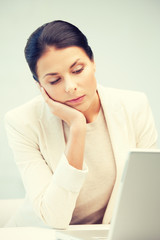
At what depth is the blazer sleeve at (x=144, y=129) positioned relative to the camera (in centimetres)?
170

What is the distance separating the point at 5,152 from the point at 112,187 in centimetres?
136

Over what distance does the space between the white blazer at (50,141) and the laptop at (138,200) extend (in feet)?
1.82

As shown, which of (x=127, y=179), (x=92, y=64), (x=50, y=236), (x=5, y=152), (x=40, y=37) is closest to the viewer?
(x=127, y=179)

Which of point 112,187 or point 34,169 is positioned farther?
point 112,187

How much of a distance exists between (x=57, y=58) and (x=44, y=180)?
0.54m

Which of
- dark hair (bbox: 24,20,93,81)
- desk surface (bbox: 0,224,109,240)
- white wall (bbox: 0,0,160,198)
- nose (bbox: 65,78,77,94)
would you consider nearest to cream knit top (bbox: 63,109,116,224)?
nose (bbox: 65,78,77,94)

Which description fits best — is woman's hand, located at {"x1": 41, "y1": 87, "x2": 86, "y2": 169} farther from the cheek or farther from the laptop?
the laptop

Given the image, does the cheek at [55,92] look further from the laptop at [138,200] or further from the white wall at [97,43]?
the white wall at [97,43]

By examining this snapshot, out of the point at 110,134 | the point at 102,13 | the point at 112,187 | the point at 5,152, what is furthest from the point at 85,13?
the point at 112,187

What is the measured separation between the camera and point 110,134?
5.53ft

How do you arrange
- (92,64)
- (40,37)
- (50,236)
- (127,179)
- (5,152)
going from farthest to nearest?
(5,152) → (92,64) → (40,37) → (50,236) → (127,179)

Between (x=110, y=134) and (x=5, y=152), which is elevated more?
(x=110, y=134)

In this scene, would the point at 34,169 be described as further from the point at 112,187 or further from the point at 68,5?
the point at 68,5

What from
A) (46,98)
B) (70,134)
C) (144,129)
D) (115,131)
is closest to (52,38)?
(46,98)
